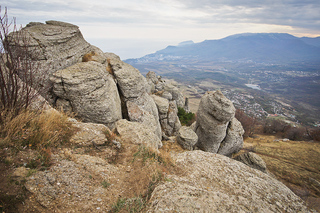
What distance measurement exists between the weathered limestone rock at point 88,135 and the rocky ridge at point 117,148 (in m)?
0.04

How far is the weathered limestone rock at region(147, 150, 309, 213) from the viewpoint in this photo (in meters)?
4.59

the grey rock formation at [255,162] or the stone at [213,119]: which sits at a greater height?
the stone at [213,119]

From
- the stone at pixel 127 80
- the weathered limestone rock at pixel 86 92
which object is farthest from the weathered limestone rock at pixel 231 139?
the weathered limestone rock at pixel 86 92

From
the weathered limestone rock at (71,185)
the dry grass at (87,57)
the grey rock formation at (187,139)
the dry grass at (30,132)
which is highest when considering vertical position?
the dry grass at (87,57)

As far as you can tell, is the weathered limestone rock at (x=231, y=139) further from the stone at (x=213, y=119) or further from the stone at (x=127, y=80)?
the stone at (x=127, y=80)

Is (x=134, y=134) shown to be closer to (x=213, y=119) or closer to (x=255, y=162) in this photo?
(x=213, y=119)

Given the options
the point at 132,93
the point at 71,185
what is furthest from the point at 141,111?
the point at 71,185

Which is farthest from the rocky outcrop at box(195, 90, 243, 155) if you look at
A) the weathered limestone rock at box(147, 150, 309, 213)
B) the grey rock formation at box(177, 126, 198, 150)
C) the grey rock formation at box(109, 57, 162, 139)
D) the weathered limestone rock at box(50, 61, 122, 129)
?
the weathered limestone rock at box(50, 61, 122, 129)

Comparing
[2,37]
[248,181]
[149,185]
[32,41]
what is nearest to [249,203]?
[248,181]

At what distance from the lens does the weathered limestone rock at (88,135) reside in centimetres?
691

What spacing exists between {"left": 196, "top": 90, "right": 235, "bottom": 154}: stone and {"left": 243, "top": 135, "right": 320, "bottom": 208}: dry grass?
758cm

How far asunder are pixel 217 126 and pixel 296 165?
40.1 ft

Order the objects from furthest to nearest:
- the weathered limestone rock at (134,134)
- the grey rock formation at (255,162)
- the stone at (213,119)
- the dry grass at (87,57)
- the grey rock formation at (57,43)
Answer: the stone at (213,119)
the grey rock formation at (255,162)
the dry grass at (87,57)
the grey rock formation at (57,43)
the weathered limestone rock at (134,134)

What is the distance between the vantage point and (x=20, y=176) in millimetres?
3861
